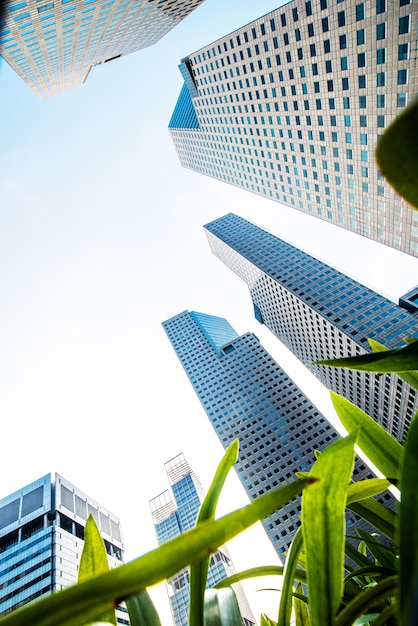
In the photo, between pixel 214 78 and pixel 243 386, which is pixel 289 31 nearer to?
pixel 214 78

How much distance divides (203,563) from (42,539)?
86.3m

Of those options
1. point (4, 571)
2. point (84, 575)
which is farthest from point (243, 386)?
point (84, 575)

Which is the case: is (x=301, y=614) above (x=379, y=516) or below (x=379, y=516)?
below

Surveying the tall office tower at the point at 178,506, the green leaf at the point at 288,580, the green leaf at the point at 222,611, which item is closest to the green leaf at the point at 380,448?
the green leaf at the point at 288,580

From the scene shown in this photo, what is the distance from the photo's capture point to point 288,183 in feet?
172

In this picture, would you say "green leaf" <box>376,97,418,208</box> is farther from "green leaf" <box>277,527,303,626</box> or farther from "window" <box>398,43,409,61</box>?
"window" <box>398,43,409,61</box>

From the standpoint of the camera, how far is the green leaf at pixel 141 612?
5.98ft

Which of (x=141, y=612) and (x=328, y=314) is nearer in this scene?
(x=141, y=612)

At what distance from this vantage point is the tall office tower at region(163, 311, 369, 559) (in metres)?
92.6

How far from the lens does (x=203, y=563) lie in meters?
1.64

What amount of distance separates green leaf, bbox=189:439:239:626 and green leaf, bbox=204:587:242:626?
0.24 metres

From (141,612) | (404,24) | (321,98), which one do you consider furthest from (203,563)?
(321,98)

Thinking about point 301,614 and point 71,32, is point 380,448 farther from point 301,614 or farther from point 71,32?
point 71,32

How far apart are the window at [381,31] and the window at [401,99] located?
4489mm
